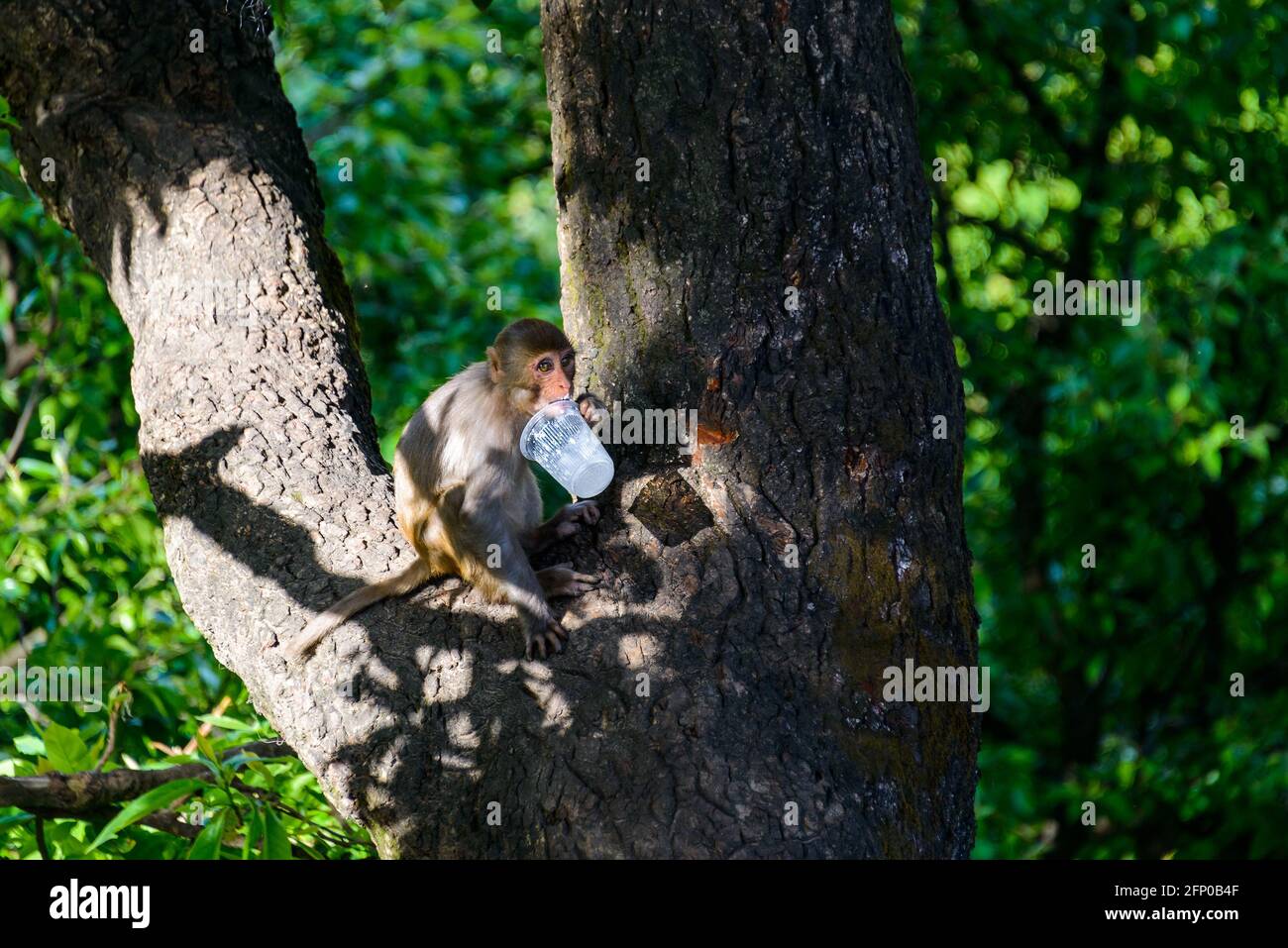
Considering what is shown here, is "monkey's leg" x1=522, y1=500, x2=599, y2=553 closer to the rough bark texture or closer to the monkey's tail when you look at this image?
the rough bark texture

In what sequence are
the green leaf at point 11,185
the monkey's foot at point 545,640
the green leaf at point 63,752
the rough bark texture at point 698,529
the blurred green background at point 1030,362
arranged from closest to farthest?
the rough bark texture at point 698,529, the monkey's foot at point 545,640, the green leaf at point 63,752, the green leaf at point 11,185, the blurred green background at point 1030,362

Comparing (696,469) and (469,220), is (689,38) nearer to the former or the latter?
(696,469)

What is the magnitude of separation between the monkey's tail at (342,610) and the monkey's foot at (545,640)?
445mm

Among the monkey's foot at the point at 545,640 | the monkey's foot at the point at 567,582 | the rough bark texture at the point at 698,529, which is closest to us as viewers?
the rough bark texture at the point at 698,529

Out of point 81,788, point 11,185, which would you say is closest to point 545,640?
point 81,788

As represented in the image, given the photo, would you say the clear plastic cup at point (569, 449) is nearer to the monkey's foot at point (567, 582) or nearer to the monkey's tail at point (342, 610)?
the monkey's foot at point (567, 582)

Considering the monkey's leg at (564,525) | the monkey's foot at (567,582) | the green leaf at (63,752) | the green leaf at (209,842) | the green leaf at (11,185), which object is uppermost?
the green leaf at (11,185)

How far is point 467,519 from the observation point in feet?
11.9

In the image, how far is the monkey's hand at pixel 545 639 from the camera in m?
2.92

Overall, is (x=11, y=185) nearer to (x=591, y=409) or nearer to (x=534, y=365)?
(x=534, y=365)

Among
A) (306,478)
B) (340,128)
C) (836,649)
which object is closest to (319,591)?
(306,478)

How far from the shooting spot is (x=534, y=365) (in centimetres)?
388

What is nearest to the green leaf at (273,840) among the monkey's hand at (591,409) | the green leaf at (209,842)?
the green leaf at (209,842)

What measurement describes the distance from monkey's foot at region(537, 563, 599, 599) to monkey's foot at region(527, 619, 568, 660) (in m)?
0.14
